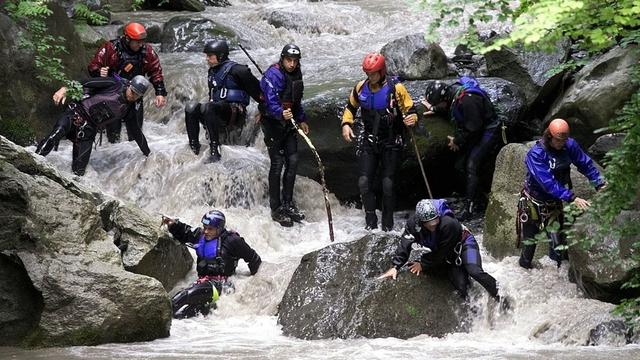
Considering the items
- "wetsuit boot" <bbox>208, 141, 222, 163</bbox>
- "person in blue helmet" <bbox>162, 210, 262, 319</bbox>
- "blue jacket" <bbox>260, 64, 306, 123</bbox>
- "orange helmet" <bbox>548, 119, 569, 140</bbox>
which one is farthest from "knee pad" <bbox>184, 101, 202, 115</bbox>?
"orange helmet" <bbox>548, 119, 569, 140</bbox>

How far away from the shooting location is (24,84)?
39.7 ft

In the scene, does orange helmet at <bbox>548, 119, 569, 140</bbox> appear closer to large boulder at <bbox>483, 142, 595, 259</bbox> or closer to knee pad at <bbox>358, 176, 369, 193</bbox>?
large boulder at <bbox>483, 142, 595, 259</bbox>

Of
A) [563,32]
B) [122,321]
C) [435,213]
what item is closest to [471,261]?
[435,213]

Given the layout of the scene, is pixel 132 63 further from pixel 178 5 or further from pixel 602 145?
pixel 178 5

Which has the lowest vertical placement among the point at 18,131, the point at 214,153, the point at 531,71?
the point at 214,153

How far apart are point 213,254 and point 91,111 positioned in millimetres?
3119

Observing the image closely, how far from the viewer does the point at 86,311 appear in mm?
7387

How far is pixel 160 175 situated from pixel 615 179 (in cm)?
811

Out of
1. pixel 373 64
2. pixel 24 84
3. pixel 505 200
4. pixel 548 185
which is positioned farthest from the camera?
pixel 24 84

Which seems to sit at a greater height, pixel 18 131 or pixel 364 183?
pixel 18 131

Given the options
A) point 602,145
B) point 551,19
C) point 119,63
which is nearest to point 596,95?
point 602,145

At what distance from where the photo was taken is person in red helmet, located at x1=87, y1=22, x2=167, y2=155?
1149cm

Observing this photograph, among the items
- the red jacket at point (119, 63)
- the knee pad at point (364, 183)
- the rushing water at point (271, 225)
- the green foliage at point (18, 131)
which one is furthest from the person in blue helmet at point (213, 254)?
the green foliage at point (18, 131)

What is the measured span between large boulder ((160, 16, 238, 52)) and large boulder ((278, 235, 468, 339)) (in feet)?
27.4
